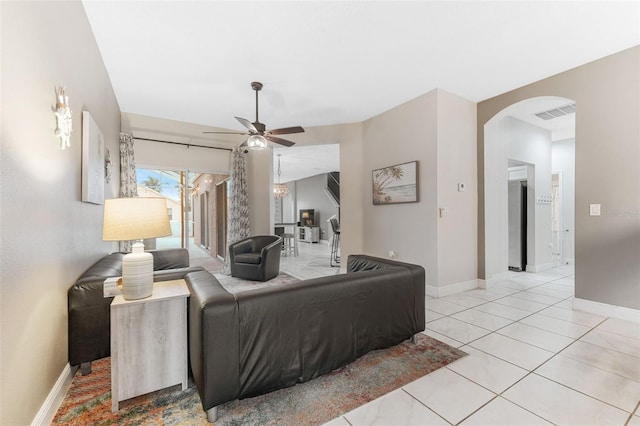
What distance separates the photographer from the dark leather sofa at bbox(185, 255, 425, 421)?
1.54 m

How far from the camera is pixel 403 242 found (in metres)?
4.52

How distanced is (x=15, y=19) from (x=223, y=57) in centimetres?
210

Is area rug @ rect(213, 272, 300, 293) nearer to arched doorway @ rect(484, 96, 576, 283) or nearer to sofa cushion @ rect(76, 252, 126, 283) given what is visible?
sofa cushion @ rect(76, 252, 126, 283)

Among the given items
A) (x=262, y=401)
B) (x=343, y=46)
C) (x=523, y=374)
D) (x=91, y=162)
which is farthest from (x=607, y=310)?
(x=91, y=162)

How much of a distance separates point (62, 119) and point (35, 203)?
0.67m

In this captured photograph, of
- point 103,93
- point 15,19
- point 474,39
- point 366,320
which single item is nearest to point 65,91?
point 15,19

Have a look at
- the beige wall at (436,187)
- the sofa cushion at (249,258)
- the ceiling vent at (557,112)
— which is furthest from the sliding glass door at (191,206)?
the ceiling vent at (557,112)

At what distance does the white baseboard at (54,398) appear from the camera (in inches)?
59.4

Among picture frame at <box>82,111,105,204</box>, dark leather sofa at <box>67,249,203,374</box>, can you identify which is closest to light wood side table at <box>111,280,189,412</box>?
dark leather sofa at <box>67,249,203,374</box>

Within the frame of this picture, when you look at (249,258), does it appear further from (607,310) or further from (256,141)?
(607,310)

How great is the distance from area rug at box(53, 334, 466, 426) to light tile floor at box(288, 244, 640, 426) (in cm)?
10

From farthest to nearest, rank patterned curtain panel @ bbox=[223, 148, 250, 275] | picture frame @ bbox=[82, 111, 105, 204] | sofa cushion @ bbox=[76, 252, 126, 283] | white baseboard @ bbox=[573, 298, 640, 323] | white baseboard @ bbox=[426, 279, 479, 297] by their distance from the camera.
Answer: patterned curtain panel @ bbox=[223, 148, 250, 275] < white baseboard @ bbox=[426, 279, 479, 297] < white baseboard @ bbox=[573, 298, 640, 323] < picture frame @ bbox=[82, 111, 105, 204] < sofa cushion @ bbox=[76, 252, 126, 283]

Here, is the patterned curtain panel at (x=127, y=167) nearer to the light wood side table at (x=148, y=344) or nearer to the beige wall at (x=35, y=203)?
the beige wall at (x=35, y=203)

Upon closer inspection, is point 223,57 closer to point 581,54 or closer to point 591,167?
point 581,54
